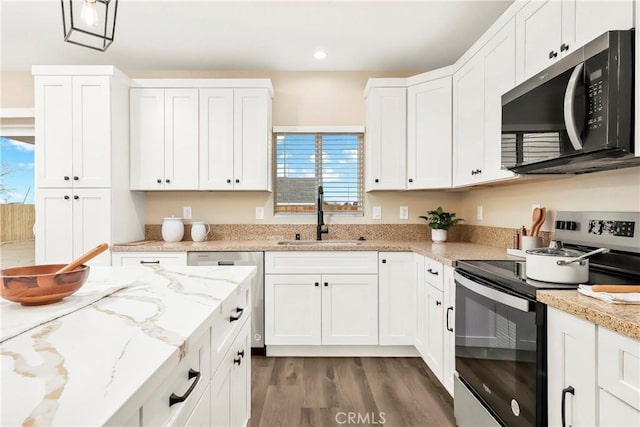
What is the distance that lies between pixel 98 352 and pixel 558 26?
6.98 ft

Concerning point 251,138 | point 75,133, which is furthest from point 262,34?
point 75,133

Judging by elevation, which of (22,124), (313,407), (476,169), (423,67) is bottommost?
(313,407)

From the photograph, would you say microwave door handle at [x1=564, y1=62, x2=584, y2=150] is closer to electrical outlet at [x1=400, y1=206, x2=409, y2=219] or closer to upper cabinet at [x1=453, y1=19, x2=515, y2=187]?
upper cabinet at [x1=453, y1=19, x2=515, y2=187]

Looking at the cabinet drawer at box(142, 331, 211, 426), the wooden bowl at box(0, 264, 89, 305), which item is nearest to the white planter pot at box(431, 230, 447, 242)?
the cabinet drawer at box(142, 331, 211, 426)

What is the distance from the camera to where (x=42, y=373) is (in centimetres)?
57

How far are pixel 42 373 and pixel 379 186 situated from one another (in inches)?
108

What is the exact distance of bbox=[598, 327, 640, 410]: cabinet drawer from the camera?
0.84 metres

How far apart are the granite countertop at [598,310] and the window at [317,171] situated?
2310 mm

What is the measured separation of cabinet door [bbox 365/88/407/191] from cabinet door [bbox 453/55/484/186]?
470 mm

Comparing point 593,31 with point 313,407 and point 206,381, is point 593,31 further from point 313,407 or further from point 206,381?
point 313,407

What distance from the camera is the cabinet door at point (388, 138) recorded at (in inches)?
119

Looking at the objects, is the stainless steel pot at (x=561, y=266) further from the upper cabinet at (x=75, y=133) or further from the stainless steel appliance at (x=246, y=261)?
the upper cabinet at (x=75, y=133)

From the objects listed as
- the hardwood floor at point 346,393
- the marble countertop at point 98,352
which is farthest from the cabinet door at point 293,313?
the marble countertop at point 98,352

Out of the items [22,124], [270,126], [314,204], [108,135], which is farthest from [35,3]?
[314,204]
